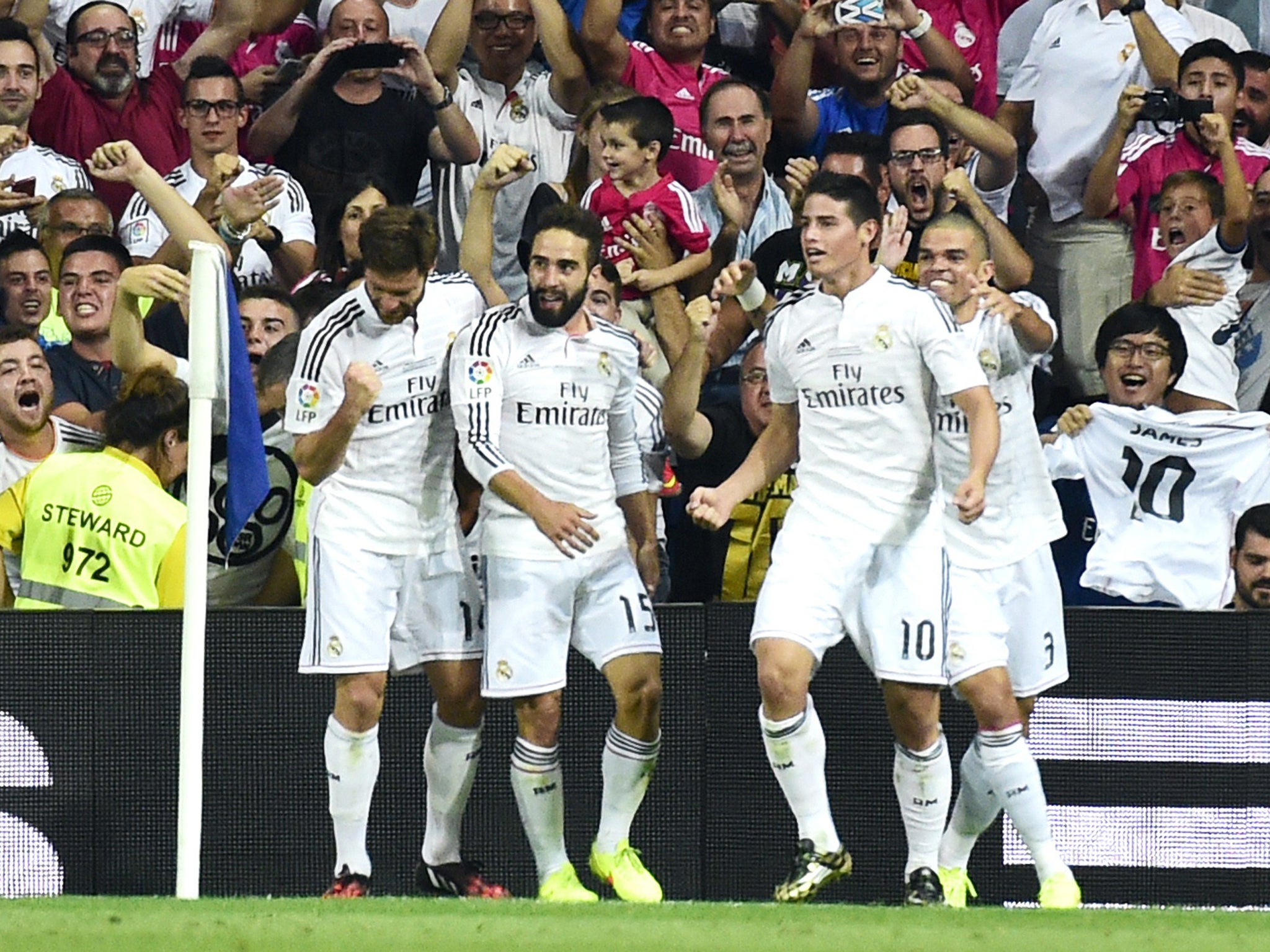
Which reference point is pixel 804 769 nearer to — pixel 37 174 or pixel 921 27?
pixel 921 27

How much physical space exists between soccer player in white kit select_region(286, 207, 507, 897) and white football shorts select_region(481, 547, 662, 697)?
202 millimetres

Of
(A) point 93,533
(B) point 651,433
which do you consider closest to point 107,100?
(A) point 93,533

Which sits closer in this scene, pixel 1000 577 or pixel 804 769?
pixel 804 769

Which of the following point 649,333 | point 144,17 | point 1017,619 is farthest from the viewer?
point 144,17

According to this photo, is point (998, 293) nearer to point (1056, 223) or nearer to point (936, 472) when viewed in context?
point (936, 472)

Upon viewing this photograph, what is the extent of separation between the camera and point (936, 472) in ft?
23.6

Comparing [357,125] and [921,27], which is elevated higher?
[921,27]

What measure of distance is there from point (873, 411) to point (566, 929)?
6.66ft

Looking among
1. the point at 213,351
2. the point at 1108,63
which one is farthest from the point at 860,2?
the point at 213,351

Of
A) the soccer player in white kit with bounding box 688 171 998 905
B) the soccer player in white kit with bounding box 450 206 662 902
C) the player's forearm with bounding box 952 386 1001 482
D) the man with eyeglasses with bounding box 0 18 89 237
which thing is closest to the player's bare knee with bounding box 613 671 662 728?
the soccer player in white kit with bounding box 450 206 662 902

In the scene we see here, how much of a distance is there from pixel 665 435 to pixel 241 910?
266 cm

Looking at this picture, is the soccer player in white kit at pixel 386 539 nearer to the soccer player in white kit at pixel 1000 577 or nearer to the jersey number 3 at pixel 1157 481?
the soccer player in white kit at pixel 1000 577

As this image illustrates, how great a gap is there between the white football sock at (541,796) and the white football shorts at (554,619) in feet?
0.71

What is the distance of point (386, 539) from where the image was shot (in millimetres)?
Result: 7055
